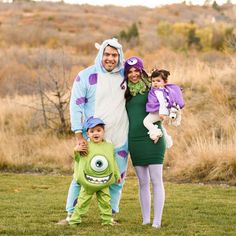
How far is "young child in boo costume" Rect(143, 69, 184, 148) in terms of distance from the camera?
6.64 metres

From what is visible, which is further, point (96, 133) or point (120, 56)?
point (120, 56)

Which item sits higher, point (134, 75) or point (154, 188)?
point (134, 75)

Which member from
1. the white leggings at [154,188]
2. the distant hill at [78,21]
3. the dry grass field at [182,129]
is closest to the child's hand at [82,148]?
the white leggings at [154,188]

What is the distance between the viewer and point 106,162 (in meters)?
6.73

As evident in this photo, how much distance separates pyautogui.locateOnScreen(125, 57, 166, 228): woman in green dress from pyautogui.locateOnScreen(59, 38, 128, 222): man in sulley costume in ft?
0.29

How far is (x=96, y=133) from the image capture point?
6.75 meters

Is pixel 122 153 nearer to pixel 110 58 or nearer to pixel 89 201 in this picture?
pixel 89 201

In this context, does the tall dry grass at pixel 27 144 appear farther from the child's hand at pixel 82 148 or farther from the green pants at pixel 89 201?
the child's hand at pixel 82 148

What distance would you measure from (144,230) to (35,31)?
4919 centimetres

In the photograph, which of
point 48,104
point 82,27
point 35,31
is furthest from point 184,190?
point 82,27

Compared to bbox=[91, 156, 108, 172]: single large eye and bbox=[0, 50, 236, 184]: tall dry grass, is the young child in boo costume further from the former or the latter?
bbox=[0, 50, 236, 184]: tall dry grass

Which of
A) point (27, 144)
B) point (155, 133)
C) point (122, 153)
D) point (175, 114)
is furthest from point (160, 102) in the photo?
point (27, 144)

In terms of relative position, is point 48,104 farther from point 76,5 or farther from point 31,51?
point 76,5

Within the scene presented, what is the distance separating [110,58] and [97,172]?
1.20m
